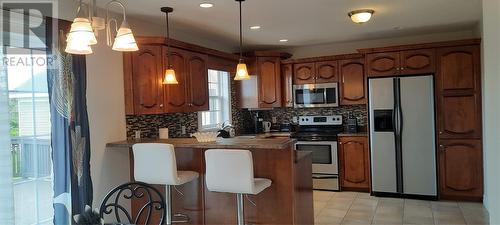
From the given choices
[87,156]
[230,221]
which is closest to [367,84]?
[230,221]

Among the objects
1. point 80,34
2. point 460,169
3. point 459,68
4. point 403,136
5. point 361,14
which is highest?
point 361,14

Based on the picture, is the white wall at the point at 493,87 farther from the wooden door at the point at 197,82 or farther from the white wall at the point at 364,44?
the white wall at the point at 364,44

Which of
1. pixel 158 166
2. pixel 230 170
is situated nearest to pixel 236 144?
pixel 230 170

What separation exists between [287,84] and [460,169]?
2.75m

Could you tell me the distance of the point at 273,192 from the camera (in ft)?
11.1

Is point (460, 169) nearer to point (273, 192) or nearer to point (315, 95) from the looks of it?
point (315, 95)

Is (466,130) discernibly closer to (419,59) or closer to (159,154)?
Result: (419,59)

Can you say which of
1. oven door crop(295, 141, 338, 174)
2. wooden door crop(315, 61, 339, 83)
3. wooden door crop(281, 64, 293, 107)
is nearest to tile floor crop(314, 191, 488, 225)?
oven door crop(295, 141, 338, 174)

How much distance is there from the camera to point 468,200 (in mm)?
4844

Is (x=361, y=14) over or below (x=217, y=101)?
over

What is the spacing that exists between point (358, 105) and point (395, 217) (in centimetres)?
214

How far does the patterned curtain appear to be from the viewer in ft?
9.87

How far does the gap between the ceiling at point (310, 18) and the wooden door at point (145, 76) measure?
41 centimetres

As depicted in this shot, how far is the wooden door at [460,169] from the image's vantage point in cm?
478
